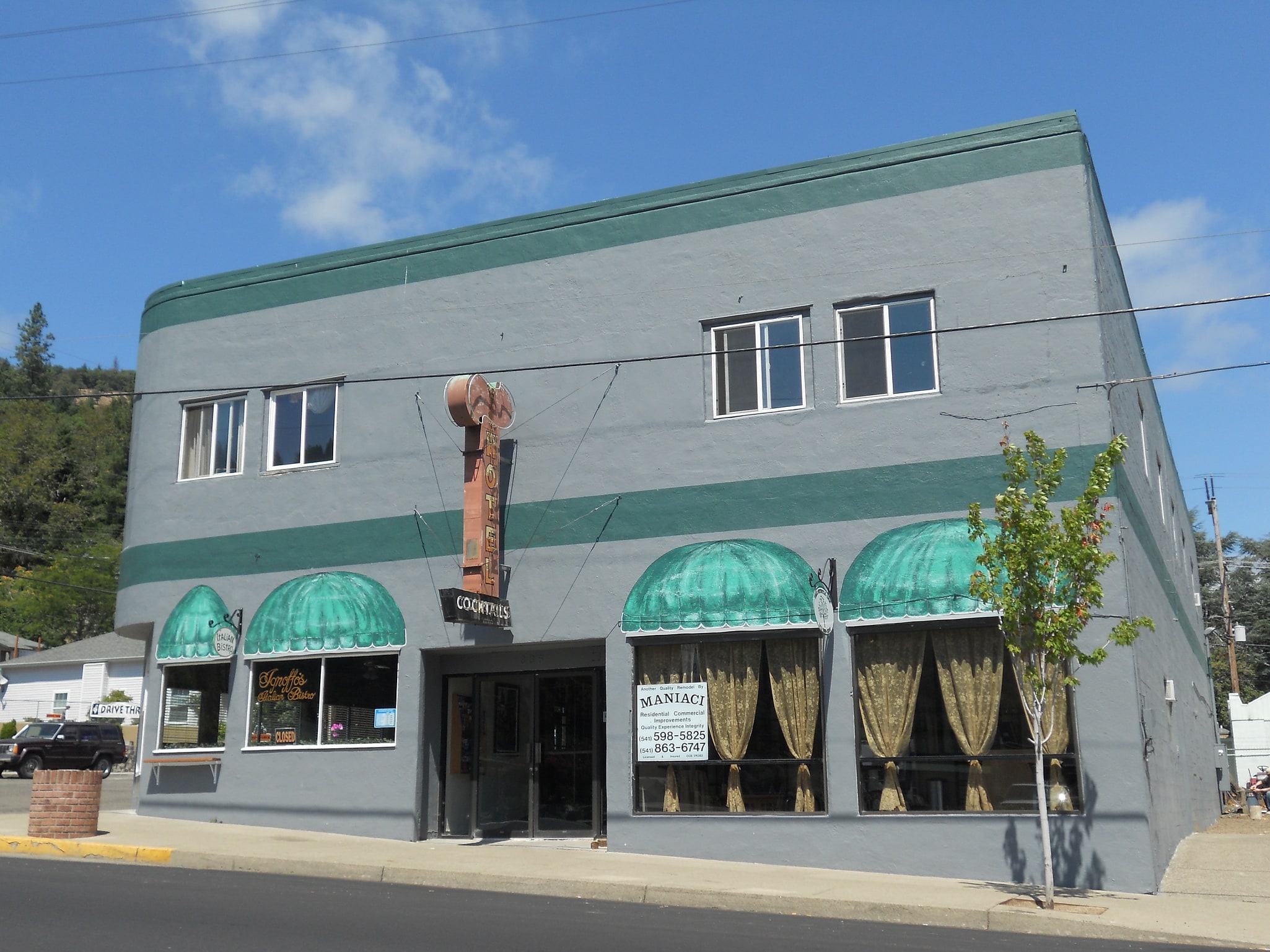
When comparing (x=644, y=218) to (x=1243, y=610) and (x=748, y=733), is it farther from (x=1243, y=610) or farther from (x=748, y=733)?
(x=1243, y=610)

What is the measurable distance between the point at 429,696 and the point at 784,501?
588cm

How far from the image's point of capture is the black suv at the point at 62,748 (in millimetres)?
34094

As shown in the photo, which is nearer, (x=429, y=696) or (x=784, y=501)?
(x=784, y=501)

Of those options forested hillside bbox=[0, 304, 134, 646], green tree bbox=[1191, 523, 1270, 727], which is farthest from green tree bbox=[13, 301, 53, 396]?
green tree bbox=[1191, 523, 1270, 727]

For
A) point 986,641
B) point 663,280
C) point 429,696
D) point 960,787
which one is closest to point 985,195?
point 663,280

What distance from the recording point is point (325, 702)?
57.6 ft

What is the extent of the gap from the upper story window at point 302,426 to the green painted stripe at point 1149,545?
11246 millimetres

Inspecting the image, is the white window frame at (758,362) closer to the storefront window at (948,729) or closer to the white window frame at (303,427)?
the storefront window at (948,729)

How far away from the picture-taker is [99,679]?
4891 centimetres

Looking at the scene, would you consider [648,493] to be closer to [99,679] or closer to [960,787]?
[960,787]

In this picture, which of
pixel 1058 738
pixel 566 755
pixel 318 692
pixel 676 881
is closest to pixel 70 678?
pixel 318 692

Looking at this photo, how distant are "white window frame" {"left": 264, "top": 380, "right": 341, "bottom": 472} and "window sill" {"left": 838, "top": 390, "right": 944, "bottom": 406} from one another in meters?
7.85

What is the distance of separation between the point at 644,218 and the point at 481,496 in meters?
4.56

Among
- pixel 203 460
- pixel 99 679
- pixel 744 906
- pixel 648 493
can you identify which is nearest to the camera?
pixel 744 906
